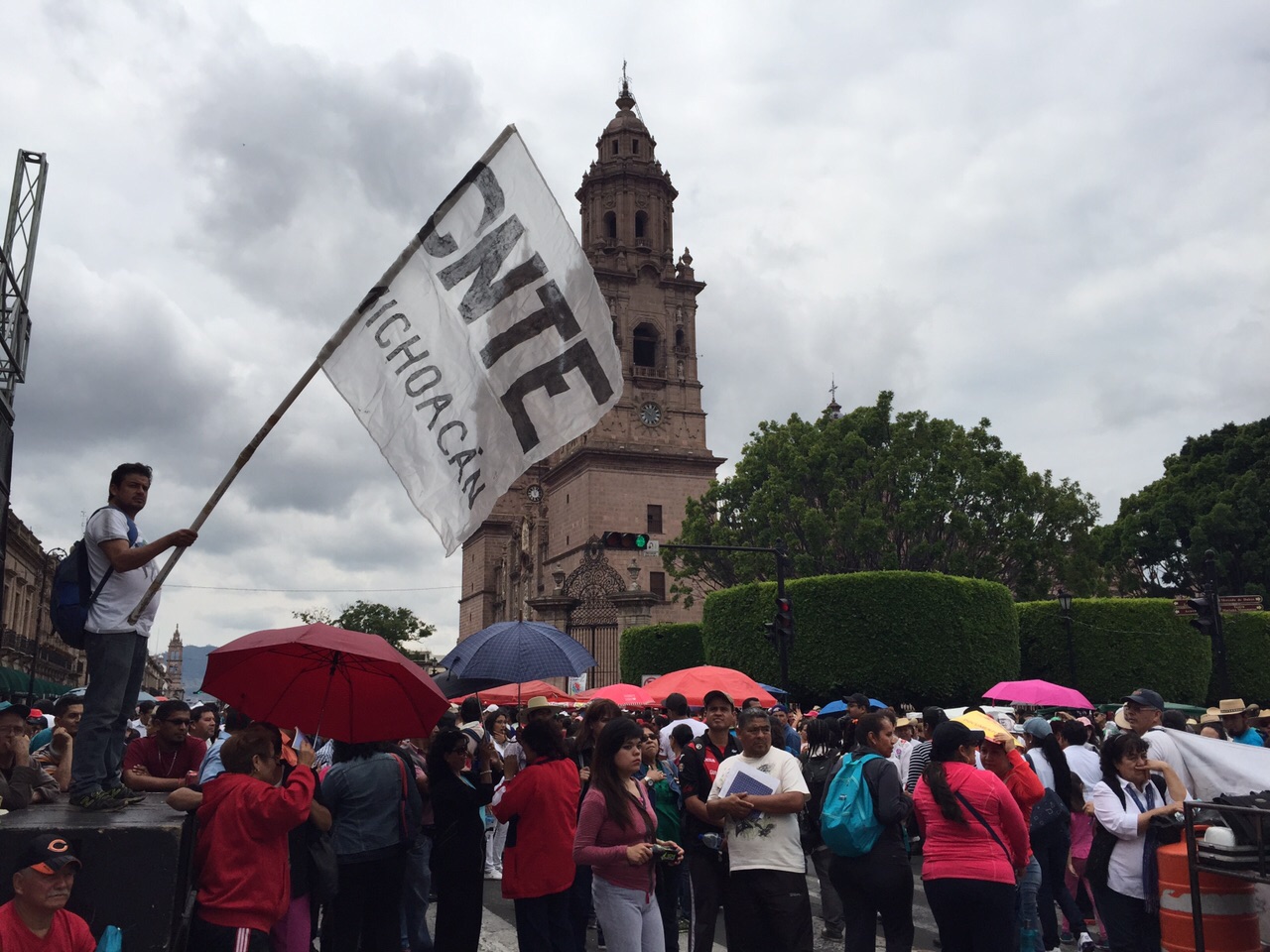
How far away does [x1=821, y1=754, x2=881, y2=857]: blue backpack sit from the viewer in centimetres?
668

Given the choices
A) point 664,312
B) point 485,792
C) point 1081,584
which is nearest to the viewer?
point 485,792

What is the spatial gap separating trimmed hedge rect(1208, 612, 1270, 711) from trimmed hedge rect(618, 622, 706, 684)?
Result: 16.4 metres

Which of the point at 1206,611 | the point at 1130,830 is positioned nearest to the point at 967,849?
the point at 1130,830

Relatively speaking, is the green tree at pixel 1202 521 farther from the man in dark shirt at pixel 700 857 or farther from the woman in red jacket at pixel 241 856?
the woman in red jacket at pixel 241 856

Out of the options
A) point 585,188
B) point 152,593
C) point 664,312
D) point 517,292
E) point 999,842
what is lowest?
point 999,842

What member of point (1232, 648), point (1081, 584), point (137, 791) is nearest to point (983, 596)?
point (1232, 648)

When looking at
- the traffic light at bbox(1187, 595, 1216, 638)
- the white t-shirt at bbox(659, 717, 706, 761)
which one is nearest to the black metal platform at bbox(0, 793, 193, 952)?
the white t-shirt at bbox(659, 717, 706, 761)

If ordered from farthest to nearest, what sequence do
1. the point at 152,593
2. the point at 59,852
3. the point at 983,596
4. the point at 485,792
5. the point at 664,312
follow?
the point at 664,312
the point at 983,596
the point at 485,792
the point at 152,593
the point at 59,852

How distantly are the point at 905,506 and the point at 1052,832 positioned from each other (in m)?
28.5

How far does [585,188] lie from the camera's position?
59250 mm

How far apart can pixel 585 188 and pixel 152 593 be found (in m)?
56.2

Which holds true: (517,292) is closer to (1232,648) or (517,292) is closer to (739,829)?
(739,829)

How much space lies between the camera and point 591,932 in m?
10.3

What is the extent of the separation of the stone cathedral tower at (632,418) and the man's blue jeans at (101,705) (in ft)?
142
